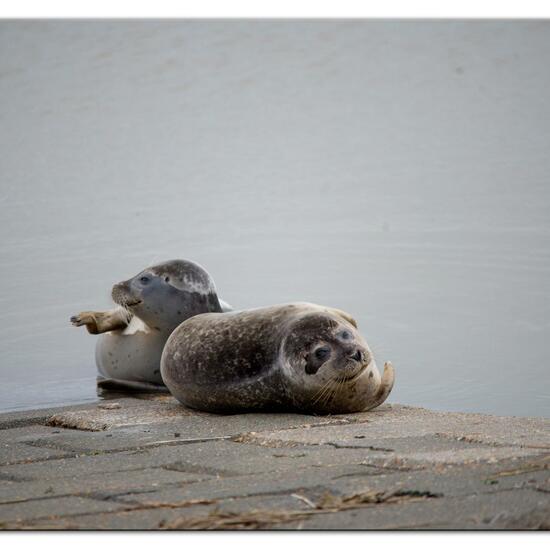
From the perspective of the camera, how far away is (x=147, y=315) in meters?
7.25

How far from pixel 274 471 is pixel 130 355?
10.4 ft

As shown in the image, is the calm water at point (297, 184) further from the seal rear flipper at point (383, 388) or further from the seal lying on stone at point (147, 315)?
the seal rear flipper at point (383, 388)

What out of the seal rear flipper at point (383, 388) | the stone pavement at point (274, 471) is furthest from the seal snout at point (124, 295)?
the seal rear flipper at point (383, 388)

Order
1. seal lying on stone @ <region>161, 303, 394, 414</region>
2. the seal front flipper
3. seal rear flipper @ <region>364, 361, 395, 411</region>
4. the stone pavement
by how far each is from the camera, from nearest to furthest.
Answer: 1. the stone pavement
2. seal lying on stone @ <region>161, 303, 394, 414</region>
3. seal rear flipper @ <region>364, 361, 395, 411</region>
4. the seal front flipper

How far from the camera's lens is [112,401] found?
680 cm

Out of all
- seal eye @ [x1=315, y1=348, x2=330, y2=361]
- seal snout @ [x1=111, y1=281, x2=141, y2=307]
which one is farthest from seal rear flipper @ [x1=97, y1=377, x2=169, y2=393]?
seal eye @ [x1=315, y1=348, x2=330, y2=361]

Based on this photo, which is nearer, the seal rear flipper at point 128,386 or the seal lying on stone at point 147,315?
the seal lying on stone at point 147,315

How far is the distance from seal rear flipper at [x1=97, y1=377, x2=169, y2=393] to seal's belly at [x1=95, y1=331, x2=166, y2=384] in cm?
3

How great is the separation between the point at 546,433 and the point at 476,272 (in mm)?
4822

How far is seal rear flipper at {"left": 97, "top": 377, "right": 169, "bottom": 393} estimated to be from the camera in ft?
→ 24.0

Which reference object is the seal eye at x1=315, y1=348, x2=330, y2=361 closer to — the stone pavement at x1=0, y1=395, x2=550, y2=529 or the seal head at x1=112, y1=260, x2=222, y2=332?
the stone pavement at x1=0, y1=395, x2=550, y2=529

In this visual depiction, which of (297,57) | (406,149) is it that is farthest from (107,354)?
(297,57)

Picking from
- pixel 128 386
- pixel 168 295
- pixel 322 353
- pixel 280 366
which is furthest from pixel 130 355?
pixel 322 353

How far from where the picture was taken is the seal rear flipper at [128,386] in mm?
7301
